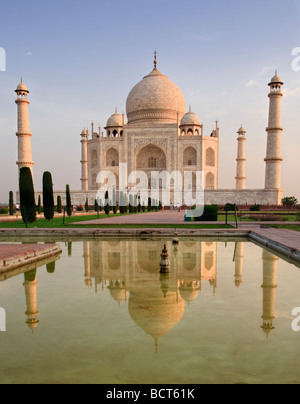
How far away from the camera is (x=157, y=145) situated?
34.5m

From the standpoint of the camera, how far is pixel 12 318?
11.3ft

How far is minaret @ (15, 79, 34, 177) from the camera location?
27072 mm

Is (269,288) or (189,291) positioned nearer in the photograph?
(189,291)

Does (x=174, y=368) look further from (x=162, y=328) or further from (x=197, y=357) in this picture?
(x=162, y=328)

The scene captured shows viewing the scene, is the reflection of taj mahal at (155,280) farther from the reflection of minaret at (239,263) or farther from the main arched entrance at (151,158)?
the main arched entrance at (151,158)

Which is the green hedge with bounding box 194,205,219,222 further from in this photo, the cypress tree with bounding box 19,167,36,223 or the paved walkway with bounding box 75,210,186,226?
the cypress tree with bounding box 19,167,36,223

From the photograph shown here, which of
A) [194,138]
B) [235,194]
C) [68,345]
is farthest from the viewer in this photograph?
[194,138]

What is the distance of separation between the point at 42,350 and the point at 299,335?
237 centimetres

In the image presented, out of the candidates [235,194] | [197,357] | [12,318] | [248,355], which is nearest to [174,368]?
[197,357]

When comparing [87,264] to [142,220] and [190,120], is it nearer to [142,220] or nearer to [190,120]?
[142,220]

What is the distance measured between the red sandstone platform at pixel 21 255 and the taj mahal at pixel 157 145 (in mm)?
24832

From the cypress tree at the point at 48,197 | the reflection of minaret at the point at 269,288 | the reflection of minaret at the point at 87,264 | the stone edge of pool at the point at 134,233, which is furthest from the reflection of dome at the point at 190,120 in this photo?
the reflection of minaret at the point at 269,288

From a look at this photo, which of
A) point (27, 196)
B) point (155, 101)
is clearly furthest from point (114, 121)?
point (27, 196)

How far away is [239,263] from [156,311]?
10.2 ft
